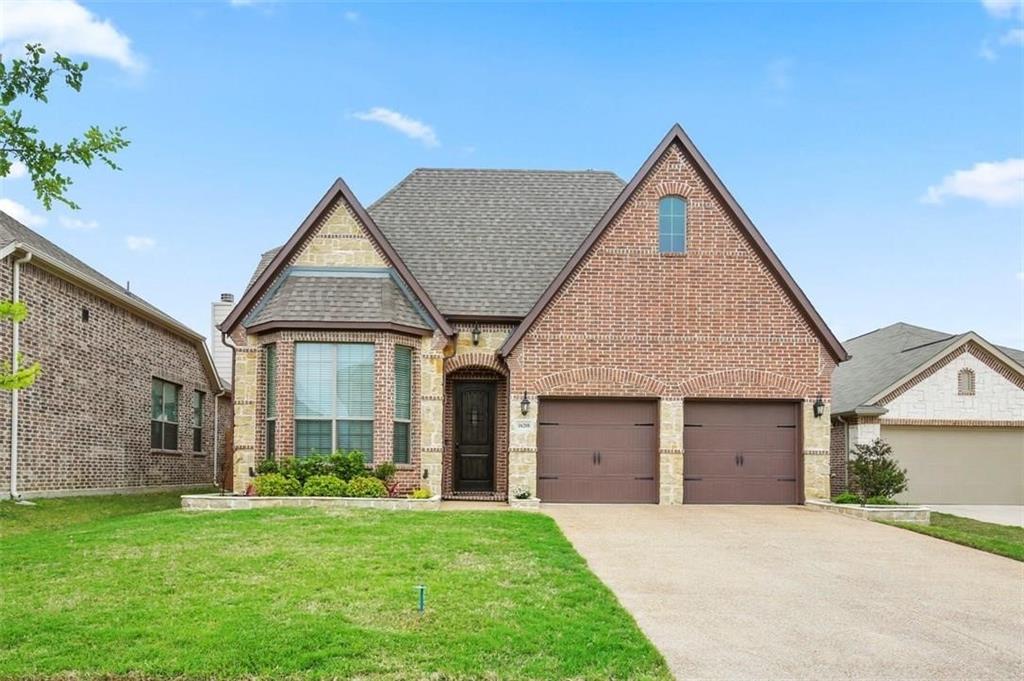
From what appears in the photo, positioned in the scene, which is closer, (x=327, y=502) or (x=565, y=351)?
(x=327, y=502)

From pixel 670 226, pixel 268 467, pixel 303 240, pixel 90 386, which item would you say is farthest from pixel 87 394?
pixel 670 226

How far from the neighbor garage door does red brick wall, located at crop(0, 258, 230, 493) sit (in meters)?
18.5

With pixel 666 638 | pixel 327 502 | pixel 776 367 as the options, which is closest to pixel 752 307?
pixel 776 367

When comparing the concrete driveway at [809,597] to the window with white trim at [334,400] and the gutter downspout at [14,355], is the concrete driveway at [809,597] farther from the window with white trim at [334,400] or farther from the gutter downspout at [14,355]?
the gutter downspout at [14,355]

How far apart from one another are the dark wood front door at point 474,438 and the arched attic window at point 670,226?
467cm

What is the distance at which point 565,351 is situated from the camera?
1789 cm

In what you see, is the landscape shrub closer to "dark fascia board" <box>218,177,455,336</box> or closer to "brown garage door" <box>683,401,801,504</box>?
"dark fascia board" <box>218,177,455,336</box>

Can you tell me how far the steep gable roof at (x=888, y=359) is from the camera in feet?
74.9

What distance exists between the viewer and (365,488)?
51.9 ft

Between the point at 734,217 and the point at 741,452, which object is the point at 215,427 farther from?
the point at 734,217

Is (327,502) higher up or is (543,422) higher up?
(543,422)

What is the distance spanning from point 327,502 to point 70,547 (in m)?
4.77

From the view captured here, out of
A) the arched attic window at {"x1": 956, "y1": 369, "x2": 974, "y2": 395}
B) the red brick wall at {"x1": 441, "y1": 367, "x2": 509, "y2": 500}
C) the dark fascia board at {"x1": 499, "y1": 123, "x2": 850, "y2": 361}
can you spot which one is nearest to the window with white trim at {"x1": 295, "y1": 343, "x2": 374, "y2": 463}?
the red brick wall at {"x1": 441, "y1": 367, "x2": 509, "y2": 500}

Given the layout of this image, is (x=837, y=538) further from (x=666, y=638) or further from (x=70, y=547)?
(x=70, y=547)
